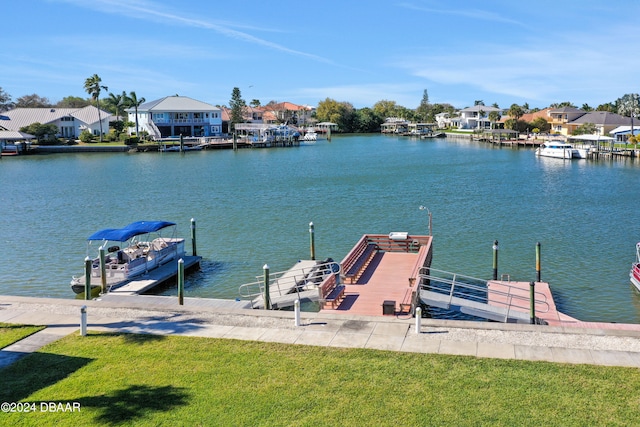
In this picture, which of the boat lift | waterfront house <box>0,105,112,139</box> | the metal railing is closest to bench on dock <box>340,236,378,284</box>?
the metal railing

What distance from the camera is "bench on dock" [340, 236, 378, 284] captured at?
2450cm

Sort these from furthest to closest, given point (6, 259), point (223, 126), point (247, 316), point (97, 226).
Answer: point (223, 126), point (97, 226), point (6, 259), point (247, 316)

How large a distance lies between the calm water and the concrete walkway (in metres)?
7.80

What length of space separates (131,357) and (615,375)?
1195 cm

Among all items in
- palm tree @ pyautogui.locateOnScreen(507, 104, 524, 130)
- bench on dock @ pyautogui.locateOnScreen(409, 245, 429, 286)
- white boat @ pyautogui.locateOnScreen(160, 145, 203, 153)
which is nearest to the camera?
bench on dock @ pyautogui.locateOnScreen(409, 245, 429, 286)

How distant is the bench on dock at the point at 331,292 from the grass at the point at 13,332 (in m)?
9.35

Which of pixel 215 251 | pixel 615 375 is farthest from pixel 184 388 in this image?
pixel 215 251

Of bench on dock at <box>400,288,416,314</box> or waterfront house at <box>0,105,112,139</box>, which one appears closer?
bench on dock at <box>400,288,416,314</box>

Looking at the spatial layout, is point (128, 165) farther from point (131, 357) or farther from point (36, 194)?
point (131, 357)

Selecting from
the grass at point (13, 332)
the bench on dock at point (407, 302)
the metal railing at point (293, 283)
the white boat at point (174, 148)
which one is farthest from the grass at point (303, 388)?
the white boat at point (174, 148)

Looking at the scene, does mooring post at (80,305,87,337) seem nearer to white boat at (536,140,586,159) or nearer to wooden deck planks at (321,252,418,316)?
wooden deck planks at (321,252,418,316)

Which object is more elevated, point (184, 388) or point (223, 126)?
point (223, 126)

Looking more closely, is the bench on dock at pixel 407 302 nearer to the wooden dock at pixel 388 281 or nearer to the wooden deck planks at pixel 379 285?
the wooden dock at pixel 388 281

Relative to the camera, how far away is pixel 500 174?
255 feet
